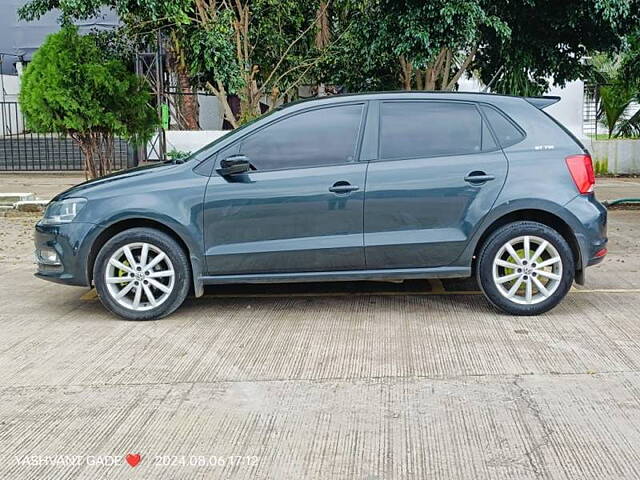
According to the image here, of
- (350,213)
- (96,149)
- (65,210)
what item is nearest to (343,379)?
(350,213)

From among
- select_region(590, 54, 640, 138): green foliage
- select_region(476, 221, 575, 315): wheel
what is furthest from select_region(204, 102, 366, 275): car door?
select_region(590, 54, 640, 138): green foliage

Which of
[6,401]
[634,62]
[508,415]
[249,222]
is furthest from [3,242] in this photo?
[634,62]

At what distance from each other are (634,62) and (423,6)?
4654 mm

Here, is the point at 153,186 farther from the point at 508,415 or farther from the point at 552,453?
the point at 552,453

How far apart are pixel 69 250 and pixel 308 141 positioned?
6.87ft

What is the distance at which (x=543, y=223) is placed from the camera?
21.8ft

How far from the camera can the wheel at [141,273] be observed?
21.3 ft

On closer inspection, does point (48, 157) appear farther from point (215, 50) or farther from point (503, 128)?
point (503, 128)

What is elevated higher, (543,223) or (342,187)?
(342,187)

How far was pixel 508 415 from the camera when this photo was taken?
4543 millimetres

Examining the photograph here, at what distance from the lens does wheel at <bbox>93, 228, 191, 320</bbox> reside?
650 cm

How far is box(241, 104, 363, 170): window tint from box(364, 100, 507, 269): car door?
0.28 metres

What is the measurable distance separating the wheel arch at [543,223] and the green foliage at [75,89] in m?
7.60

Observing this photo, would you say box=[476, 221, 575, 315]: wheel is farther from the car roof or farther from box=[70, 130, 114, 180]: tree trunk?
box=[70, 130, 114, 180]: tree trunk
